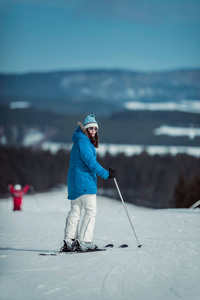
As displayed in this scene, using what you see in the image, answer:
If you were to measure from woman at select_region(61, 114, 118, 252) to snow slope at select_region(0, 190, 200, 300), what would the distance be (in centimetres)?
23

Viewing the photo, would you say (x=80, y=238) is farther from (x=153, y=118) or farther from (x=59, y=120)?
(x=59, y=120)

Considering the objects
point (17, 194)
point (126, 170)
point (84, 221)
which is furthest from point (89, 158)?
point (126, 170)

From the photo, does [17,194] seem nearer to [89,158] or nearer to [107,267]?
[89,158]

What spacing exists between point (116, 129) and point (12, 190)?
121967 millimetres

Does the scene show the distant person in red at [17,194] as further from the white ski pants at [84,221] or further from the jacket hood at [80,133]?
the jacket hood at [80,133]

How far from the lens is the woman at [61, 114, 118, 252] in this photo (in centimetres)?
485

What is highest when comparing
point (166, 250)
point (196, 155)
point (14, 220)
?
point (166, 250)

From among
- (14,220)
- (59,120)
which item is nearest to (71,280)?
(14,220)

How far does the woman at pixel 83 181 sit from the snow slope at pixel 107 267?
9.0 inches

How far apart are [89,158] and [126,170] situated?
8385 centimetres

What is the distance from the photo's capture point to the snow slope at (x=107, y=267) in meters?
3.33

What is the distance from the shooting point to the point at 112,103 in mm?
190375

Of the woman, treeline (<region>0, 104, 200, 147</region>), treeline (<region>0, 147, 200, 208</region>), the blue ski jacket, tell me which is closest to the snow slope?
the woman

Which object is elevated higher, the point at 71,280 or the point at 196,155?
the point at 71,280
